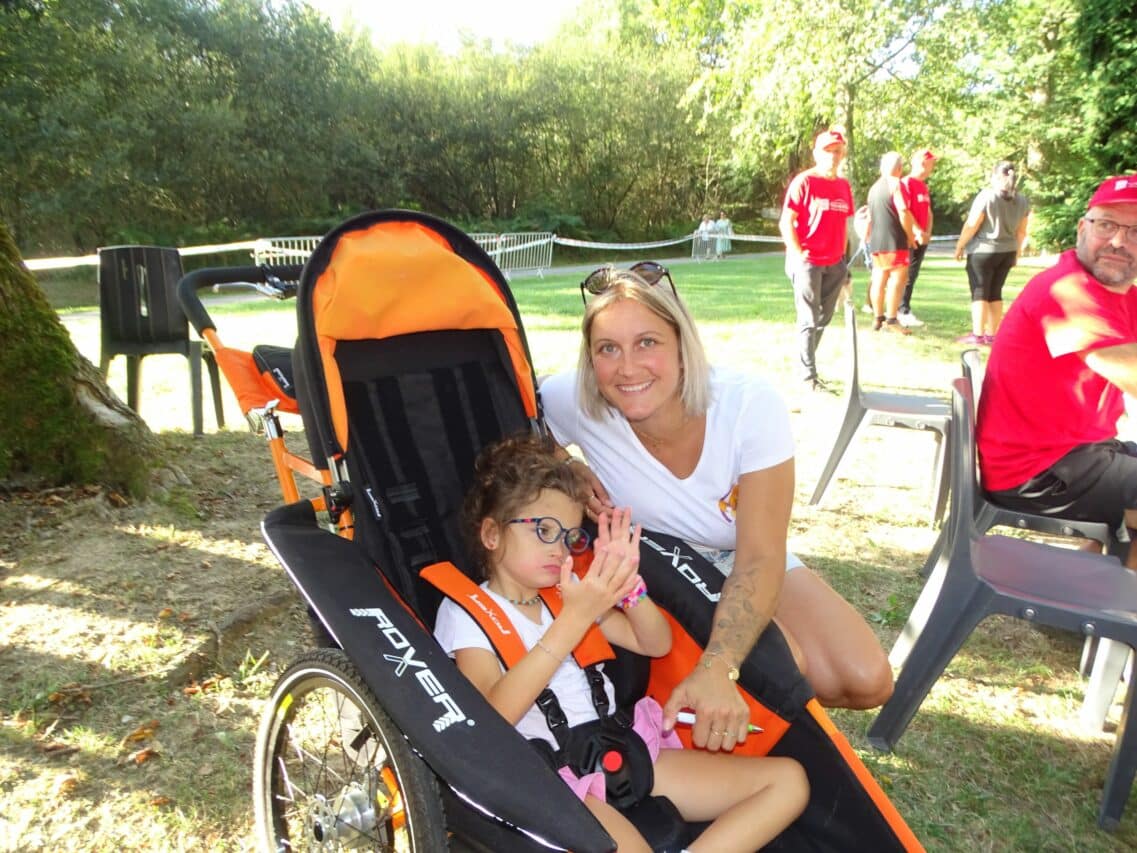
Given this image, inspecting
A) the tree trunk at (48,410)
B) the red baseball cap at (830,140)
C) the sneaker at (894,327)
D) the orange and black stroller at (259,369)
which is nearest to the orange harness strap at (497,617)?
the orange and black stroller at (259,369)

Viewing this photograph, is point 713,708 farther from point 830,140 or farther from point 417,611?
point 830,140

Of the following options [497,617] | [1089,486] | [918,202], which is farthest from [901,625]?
[918,202]

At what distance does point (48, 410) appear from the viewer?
153 inches

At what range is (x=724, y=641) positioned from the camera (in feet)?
6.41

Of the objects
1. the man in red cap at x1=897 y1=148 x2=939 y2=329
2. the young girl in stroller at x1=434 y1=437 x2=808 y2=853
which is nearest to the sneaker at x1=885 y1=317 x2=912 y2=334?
the man in red cap at x1=897 y1=148 x2=939 y2=329

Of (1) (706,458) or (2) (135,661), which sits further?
(2) (135,661)

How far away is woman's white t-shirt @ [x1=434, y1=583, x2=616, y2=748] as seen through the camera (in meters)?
1.91

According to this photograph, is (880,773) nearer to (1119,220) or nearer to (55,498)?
(1119,220)

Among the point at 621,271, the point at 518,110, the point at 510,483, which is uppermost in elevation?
the point at 518,110

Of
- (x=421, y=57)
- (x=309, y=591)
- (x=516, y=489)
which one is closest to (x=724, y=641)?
(x=516, y=489)

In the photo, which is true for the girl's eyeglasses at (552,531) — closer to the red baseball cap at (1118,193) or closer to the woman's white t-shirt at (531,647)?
the woman's white t-shirt at (531,647)

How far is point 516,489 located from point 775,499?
71cm

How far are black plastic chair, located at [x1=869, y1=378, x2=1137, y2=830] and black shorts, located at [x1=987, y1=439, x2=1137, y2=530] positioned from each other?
248 millimetres

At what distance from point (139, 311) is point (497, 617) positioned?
4497 millimetres
